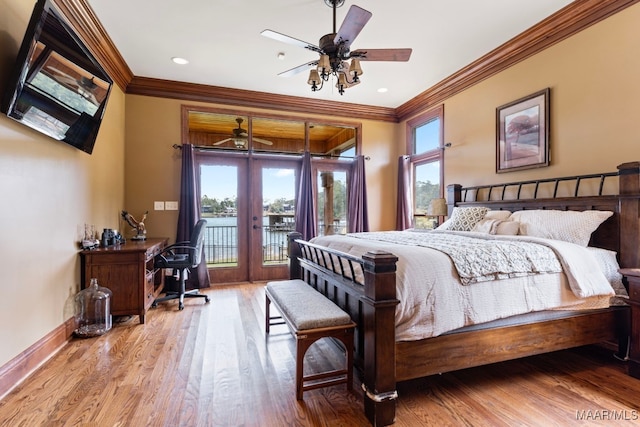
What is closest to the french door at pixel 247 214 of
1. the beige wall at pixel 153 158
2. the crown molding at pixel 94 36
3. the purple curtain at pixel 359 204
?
the beige wall at pixel 153 158

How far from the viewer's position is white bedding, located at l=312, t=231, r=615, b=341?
67.6 inches

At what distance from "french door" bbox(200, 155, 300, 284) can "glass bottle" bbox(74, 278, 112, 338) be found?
1864mm

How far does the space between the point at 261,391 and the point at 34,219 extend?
209 cm

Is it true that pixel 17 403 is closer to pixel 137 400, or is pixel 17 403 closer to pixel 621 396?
pixel 137 400

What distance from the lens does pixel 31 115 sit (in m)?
2.12

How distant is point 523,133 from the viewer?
340 cm

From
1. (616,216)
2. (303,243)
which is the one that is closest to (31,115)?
(303,243)

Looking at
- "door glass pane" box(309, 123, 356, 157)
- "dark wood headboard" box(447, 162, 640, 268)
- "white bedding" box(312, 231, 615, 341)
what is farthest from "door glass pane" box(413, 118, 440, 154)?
"white bedding" box(312, 231, 615, 341)

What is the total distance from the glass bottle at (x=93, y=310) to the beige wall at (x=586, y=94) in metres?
4.53

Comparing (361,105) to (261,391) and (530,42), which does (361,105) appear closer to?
(530,42)

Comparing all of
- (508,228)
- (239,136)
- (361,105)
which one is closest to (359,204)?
(361,105)

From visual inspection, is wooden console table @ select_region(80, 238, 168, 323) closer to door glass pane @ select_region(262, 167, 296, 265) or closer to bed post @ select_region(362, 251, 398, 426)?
door glass pane @ select_region(262, 167, 296, 265)

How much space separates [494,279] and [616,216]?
1.45 meters

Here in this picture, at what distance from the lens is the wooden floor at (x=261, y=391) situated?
170 cm
